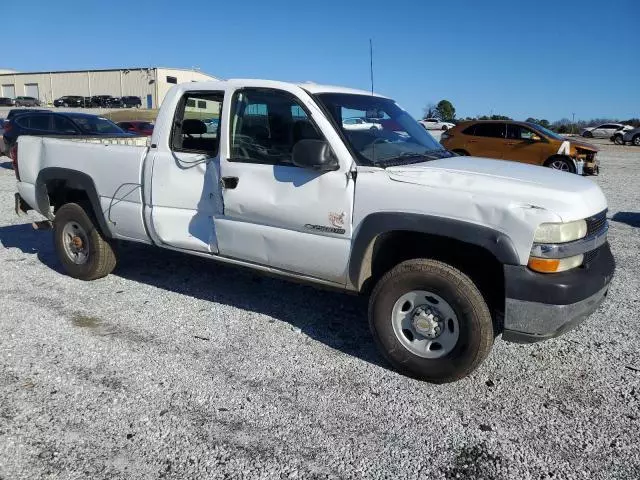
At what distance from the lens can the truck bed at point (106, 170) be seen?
473 centimetres

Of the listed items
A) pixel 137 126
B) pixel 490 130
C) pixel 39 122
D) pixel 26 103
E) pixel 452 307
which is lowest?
pixel 452 307

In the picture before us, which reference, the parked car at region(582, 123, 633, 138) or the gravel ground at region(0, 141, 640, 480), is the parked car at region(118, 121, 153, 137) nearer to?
the gravel ground at region(0, 141, 640, 480)

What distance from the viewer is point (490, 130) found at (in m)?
15.0

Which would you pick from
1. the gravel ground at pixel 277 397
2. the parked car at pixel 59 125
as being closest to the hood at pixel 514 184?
the gravel ground at pixel 277 397

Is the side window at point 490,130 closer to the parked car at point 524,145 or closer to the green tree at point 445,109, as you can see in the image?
the parked car at point 524,145

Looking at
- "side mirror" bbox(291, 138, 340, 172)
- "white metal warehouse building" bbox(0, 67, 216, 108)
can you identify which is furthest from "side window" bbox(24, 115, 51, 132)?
"white metal warehouse building" bbox(0, 67, 216, 108)

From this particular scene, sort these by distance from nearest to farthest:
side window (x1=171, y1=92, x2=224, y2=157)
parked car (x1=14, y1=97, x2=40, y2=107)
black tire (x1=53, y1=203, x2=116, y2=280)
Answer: side window (x1=171, y1=92, x2=224, y2=157) < black tire (x1=53, y1=203, x2=116, y2=280) < parked car (x1=14, y1=97, x2=40, y2=107)

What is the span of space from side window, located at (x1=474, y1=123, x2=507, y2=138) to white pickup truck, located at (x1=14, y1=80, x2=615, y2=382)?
11.1m

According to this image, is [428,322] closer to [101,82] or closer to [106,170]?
[106,170]

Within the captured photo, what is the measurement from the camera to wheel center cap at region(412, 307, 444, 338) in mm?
3434

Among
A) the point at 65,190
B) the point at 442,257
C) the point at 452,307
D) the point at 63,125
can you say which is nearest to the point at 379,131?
the point at 442,257

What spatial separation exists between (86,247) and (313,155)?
3.13 metres

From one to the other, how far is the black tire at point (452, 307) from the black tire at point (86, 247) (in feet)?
10.2

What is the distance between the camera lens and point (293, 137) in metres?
3.92
